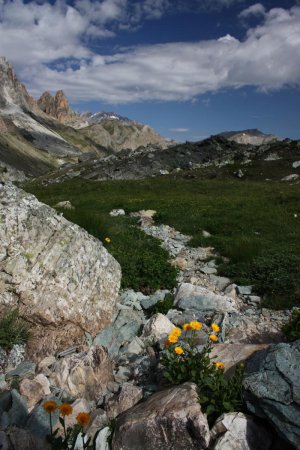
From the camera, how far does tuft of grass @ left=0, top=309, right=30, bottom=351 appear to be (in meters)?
7.98

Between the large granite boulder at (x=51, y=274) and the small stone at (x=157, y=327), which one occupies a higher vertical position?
the large granite boulder at (x=51, y=274)

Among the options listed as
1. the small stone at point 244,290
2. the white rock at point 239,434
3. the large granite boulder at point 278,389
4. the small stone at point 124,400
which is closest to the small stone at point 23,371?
the small stone at point 124,400

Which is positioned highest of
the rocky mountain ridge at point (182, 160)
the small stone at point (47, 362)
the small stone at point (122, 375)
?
the rocky mountain ridge at point (182, 160)

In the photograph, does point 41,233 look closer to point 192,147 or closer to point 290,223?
point 290,223

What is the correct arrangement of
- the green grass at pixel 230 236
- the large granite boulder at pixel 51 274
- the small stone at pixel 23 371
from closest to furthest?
the small stone at pixel 23 371
the large granite boulder at pixel 51 274
the green grass at pixel 230 236

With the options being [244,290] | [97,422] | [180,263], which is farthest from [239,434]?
[180,263]

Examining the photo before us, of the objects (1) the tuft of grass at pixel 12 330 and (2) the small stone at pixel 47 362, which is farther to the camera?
(1) the tuft of grass at pixel 12 330

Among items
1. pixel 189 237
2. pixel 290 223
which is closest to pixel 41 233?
pixel 189 237

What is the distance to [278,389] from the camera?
5.79m

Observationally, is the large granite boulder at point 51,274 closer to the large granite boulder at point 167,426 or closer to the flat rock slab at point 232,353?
the flat rock slab at point 232,353

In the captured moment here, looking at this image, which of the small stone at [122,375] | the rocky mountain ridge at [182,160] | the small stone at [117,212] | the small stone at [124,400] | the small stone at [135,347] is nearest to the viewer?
the small stone at [124,400]

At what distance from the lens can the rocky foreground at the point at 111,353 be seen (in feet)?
18.8

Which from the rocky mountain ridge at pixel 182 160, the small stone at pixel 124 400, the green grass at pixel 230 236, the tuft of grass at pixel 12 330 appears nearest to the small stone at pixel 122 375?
the small stone at pixel 124 400

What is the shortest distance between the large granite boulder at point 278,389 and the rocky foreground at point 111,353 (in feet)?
0.04
